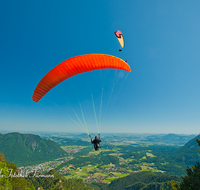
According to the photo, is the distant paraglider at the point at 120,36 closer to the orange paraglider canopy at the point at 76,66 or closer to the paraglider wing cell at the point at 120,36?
the paraglider wing cell at the point at 120,36

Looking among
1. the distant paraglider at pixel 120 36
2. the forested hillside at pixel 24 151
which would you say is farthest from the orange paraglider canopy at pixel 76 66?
the forested hillside at pixel 24 151

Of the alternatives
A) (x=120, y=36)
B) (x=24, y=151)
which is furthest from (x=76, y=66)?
(x=24, y=151)

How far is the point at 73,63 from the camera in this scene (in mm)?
10289

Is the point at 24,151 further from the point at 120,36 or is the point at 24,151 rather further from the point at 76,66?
the point at 120,36

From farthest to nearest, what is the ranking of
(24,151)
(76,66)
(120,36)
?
(24,151) < (76,66) < (120,36)

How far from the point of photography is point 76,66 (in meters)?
10.7

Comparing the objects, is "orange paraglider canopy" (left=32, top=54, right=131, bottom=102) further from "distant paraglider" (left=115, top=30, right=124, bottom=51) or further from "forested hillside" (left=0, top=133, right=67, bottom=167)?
"forested hillside" (left=0, top=133, right=67, bottom=167)

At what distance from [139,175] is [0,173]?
11325 centimetres

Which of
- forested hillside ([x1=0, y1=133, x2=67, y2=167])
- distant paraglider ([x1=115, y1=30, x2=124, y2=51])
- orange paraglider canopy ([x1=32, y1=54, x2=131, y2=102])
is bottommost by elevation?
forested hillside ([x1=0, y1=133, x2=67, y2=167])

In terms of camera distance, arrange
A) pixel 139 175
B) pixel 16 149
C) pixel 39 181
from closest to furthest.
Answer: pixel 39 181
pixel 139 175
pixel 16 149

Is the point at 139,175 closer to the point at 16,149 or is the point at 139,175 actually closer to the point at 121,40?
the point at 121,40

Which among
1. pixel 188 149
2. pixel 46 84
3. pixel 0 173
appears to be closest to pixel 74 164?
pixel 0 173

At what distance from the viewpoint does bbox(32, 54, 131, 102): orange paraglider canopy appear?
33.1 feet

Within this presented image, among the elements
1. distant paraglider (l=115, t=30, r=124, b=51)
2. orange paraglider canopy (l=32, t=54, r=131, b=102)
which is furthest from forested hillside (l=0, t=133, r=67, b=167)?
distant paraglider (l=115, t=30, r=124, b=51)
